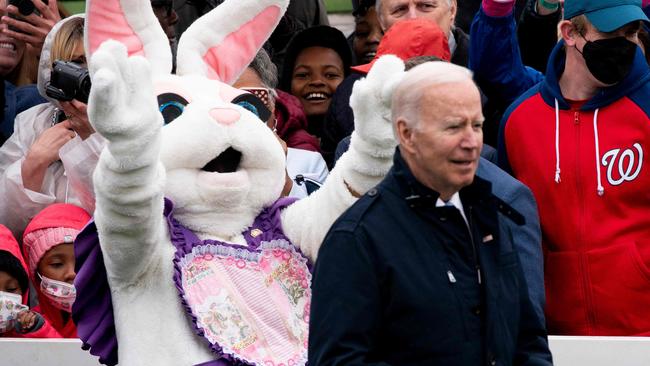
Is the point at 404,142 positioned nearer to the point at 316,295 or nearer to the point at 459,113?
the point at 459,113

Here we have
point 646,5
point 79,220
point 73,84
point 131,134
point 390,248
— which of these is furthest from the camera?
point 646,5

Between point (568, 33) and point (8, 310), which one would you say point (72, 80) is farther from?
point (568, 33)

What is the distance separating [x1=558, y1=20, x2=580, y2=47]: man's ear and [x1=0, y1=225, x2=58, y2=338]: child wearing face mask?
8.22 ft

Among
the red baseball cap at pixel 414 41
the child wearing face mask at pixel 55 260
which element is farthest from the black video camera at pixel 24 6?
the red baseball cap at pixel 414 41

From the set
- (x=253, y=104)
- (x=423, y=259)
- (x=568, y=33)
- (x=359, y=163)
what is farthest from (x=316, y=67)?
(x=423, y=259)

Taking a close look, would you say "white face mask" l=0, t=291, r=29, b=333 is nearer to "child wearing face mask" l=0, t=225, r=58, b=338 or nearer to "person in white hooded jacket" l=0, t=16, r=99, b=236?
"child wearing face mask" l=0, t=225, r=58, b=338

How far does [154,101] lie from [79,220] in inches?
80.8

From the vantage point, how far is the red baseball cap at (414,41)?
5.77 metres

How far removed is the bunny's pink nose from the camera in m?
4.52

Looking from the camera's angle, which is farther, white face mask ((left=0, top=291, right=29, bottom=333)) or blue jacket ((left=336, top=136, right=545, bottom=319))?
white face mask ((left=0, top=291, right=29, bottom=333))

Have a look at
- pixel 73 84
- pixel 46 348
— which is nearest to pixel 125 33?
pixel 73 84

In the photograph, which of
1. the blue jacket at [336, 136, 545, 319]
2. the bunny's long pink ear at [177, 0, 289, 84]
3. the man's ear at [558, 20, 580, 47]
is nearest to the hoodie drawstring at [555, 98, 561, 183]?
the man's ear at [558, 20, 580, 47]

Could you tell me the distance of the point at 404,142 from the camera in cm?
358

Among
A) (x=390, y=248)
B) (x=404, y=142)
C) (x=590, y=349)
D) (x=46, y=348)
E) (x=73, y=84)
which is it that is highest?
(x=404, y=142)
